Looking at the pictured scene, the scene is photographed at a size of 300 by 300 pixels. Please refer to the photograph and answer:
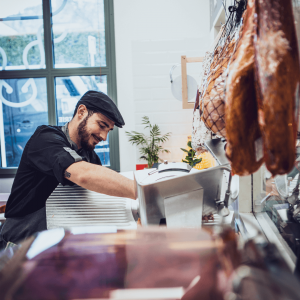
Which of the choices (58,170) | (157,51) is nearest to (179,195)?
(58,170)

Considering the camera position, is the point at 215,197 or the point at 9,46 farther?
the point at 9,46

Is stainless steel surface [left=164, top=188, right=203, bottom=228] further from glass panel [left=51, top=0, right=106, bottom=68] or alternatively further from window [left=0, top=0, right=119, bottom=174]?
glass panel [left=51, top=0, right=106, bottom=68]

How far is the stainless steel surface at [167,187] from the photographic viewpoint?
1.74ft

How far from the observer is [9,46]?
2943 mm

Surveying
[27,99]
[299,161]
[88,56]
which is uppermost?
[88,56]

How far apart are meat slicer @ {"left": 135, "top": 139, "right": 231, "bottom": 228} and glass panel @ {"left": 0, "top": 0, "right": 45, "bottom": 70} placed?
291 cm

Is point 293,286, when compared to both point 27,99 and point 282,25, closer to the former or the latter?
point 282,25

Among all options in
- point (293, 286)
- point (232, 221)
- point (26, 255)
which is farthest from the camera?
point (232, 221)

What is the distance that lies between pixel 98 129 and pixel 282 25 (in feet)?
4.00

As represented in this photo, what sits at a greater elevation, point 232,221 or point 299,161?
point 299,161

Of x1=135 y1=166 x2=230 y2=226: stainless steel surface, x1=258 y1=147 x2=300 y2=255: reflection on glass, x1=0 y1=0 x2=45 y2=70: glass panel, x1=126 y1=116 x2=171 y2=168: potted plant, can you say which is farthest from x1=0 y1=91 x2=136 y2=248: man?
x1=0 y1=0 x2=45 y2=70: glass panel

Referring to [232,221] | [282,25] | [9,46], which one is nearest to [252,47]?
[282,25]

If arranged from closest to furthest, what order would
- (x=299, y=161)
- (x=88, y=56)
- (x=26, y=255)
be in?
(x=26, y=255), (x=299, y=161), (x=88, y=56)

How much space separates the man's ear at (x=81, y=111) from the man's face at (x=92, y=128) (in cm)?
2
